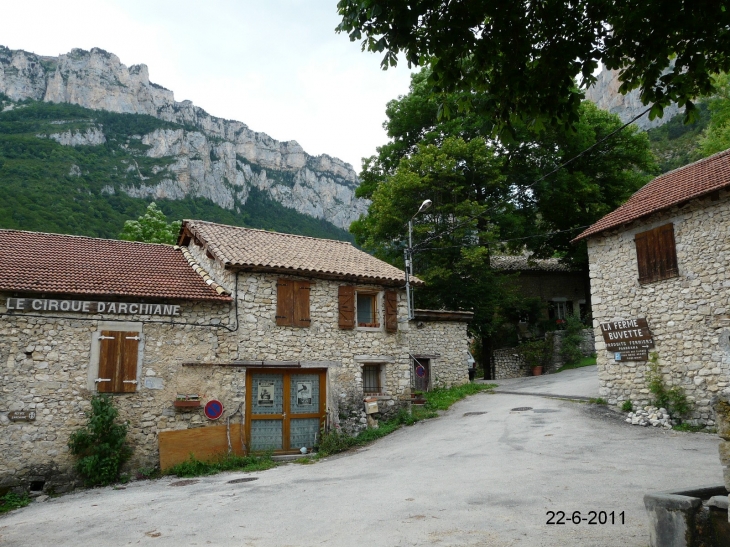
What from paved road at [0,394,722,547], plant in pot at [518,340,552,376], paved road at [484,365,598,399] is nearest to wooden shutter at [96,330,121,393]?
paved road at [0,394,722,547]

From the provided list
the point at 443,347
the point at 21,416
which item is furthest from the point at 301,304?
the point at 443,347

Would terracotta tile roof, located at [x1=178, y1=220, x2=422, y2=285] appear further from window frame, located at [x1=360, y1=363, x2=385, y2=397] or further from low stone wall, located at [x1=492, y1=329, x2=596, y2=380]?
low stone wall, located at [x1=492, y1=329, x2=596, y2=380]

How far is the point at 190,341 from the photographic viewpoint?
44.0 ft

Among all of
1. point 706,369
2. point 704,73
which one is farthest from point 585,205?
point 704,73

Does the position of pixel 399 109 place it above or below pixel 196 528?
above

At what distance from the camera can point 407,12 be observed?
19.1 feet

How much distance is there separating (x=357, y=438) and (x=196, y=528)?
765 cm

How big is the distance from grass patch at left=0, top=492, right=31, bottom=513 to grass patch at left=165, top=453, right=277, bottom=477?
2773 mm

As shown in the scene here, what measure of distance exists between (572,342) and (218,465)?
18187 millimetres

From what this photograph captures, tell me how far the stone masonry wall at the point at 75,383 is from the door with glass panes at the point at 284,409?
0.65m

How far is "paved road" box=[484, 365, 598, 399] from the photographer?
696 inches

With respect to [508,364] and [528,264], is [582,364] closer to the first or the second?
[508,364]

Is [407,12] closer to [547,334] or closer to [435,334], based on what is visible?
[435,334]

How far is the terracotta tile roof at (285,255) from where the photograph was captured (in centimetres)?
1460
